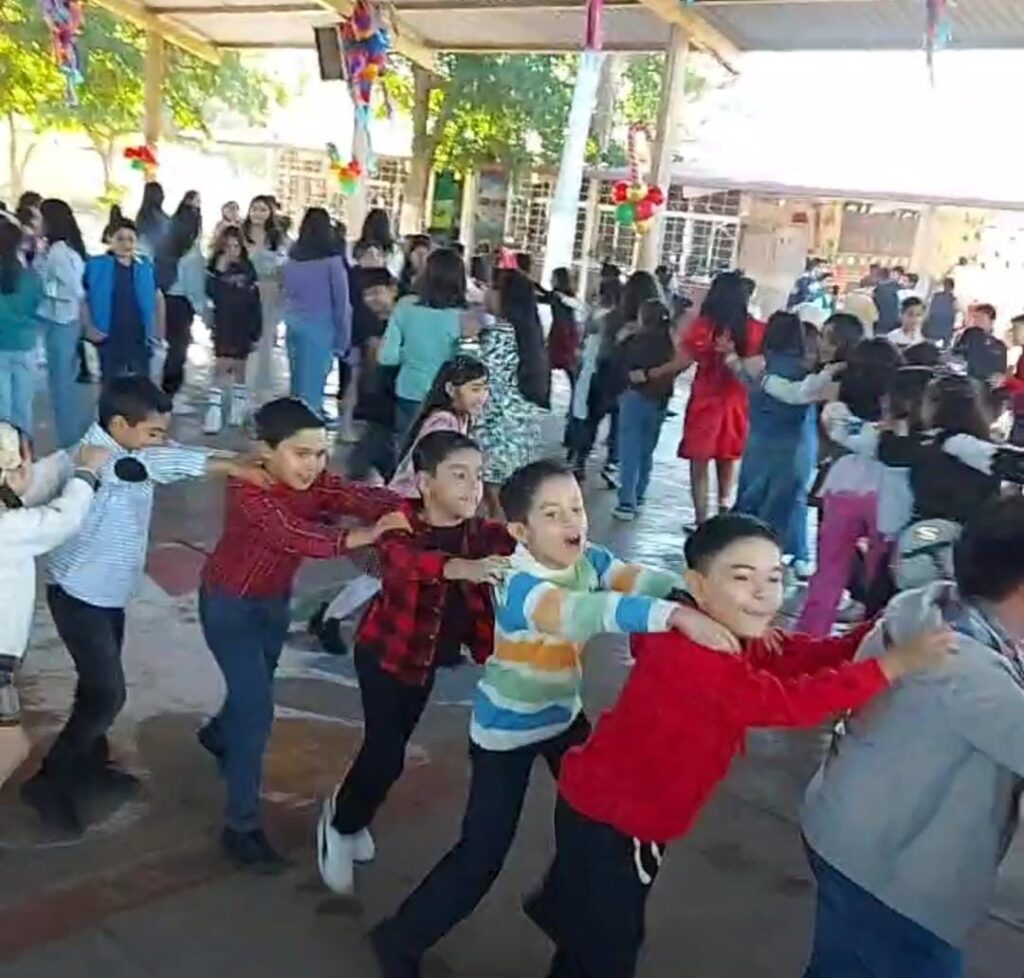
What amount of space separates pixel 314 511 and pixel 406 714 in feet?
1.67

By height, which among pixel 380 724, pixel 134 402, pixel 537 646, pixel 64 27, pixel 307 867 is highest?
pixel 64 27

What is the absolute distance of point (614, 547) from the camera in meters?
6.74

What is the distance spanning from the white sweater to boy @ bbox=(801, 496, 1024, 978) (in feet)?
5.59

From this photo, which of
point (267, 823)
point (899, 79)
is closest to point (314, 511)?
point (267, 823)

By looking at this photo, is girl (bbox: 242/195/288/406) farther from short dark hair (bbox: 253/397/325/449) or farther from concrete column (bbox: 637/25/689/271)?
short dark hair (bbox: 253/397/325/449)

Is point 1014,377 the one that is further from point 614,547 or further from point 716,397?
point 614,547

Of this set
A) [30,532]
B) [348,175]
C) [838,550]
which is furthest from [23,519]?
[348,175]

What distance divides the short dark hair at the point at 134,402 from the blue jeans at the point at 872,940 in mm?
1817

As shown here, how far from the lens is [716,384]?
21.3 ft

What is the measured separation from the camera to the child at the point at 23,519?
9.43 feet

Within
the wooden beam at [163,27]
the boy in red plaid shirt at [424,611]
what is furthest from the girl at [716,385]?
the wooden beam at [163,27]

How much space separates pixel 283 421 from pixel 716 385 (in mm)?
3811

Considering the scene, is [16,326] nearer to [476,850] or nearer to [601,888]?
[476,850]

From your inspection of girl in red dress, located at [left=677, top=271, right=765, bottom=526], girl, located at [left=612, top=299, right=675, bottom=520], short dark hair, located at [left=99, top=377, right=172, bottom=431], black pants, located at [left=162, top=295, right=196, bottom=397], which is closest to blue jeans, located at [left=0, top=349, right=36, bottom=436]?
black pants, located at [left=162, top=295, right=196, bottom=397]
